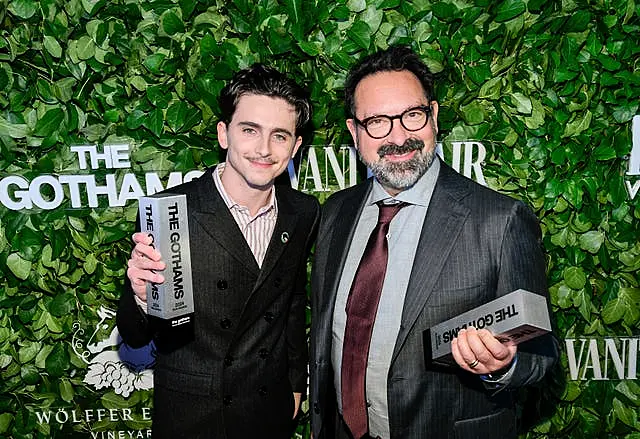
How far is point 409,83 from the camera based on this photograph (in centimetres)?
182

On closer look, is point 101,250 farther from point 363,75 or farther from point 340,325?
point 363,75

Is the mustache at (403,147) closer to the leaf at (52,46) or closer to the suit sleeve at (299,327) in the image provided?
the suit sleeve at (299,327)

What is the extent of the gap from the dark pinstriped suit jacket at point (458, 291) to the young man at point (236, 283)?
0.50m

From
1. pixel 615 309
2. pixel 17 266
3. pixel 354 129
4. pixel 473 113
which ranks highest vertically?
pixel 473 113

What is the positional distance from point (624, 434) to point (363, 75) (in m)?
2.10

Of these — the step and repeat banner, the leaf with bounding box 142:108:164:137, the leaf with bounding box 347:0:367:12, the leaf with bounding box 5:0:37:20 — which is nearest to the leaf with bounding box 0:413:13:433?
the step and repeat banner

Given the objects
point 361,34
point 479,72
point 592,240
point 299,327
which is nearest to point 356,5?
point 361,34

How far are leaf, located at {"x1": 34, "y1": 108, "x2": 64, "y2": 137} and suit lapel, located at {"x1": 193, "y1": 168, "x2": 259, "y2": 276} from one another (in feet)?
2.90

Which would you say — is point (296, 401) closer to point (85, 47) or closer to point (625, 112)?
point (85, 47)

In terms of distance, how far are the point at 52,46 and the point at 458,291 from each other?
74.0 inches

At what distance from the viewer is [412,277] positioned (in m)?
1.73

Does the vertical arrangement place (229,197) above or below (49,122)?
below

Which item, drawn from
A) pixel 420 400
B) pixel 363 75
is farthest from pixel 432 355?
pixel 363 75

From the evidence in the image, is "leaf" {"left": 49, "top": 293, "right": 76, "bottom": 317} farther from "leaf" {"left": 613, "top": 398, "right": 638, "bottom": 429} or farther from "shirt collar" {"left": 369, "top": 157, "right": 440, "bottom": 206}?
"leaf" {"left": 613, "top": 398, "right": 638, "bottom": 429}
